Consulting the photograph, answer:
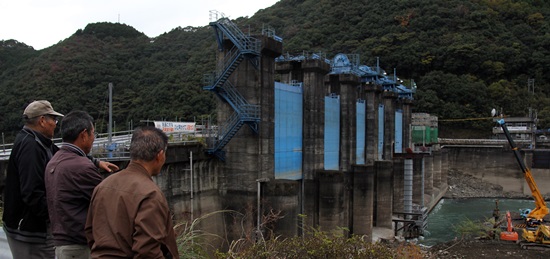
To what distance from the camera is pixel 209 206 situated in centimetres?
1853

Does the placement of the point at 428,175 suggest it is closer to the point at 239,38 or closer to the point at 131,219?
the point at 239,38

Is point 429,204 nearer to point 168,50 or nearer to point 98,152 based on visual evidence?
point 98,152

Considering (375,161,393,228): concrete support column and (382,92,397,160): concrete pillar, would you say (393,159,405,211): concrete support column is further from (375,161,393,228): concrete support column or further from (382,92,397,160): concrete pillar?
(375,161,393,228): concrete support column

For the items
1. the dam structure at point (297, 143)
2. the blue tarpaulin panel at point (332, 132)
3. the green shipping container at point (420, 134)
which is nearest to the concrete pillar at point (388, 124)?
the dam structure at point (297, 143)

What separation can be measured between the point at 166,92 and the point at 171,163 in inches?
1959

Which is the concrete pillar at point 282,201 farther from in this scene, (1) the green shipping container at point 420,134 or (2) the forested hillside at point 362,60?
(2) the forested hillside at point 362,60

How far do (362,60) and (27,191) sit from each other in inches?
3330

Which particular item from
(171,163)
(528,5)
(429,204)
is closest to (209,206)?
(171,163)

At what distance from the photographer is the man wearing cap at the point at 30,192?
4152 mm

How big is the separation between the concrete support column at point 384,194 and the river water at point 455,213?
Answer: 12.2 feet

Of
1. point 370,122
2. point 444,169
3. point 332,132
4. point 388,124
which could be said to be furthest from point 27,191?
point 444,169

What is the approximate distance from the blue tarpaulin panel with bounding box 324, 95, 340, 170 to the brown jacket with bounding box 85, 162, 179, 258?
24.1 meters

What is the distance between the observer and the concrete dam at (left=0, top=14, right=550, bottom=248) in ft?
58.5

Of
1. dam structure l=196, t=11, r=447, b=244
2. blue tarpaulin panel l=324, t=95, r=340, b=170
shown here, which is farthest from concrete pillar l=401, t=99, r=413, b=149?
blue tarpaulin panel l=324, t=95, r=340, b=170
